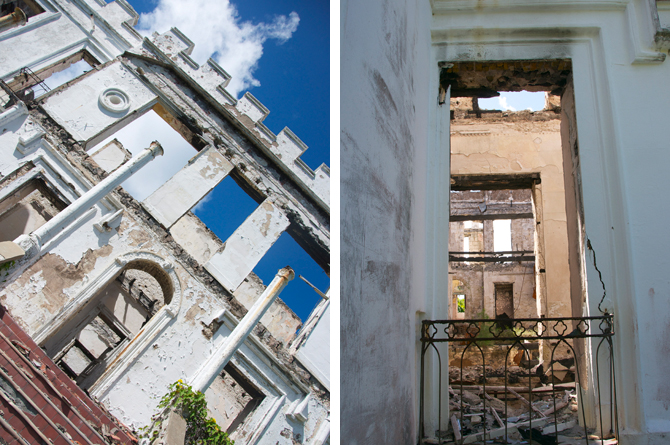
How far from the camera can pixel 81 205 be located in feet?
23.2

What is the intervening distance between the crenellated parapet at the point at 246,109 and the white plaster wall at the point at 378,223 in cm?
600

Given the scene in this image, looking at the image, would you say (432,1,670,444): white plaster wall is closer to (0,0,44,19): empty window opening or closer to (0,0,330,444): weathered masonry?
(0,0,330,444): weathered masonry

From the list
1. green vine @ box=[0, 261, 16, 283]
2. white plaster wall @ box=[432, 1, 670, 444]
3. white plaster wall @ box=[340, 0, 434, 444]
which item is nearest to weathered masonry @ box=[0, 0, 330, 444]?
green vine @ box=[0, 261, 16, 283]

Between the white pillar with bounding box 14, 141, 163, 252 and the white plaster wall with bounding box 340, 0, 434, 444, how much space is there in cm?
595

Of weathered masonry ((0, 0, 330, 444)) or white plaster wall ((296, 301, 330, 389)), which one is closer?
weathered masonry ((0, 0, 330, 444))

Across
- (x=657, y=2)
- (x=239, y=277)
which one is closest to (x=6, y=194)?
(x=239, y=277)

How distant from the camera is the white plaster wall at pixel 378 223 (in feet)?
6.49

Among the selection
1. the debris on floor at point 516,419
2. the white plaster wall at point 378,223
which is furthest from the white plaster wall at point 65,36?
the debris on floor at point 516,419

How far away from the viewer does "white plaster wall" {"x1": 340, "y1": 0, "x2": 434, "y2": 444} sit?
6.49ft

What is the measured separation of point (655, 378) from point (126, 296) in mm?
8963

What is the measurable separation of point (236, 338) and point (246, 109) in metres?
5.30

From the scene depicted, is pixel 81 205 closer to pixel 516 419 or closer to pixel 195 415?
pixel 195 415

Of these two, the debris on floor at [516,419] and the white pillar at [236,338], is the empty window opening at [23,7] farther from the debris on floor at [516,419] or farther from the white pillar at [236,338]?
the debris on floor at [516,419]

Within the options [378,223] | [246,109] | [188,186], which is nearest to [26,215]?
[188,186]
